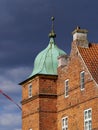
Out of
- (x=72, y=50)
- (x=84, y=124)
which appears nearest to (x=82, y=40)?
(x=72, y=50)

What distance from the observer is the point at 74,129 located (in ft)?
144

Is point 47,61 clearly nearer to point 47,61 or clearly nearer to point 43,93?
point 47,61

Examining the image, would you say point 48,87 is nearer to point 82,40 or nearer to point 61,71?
point 61,71

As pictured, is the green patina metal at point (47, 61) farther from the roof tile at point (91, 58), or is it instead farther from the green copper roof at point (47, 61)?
the roof tile at point (91, 58)

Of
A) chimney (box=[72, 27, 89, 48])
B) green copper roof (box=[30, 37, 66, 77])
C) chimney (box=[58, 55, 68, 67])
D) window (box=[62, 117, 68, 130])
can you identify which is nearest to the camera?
chimney (box=[72, 27, 89, 48])

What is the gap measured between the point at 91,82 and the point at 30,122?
33.6ft

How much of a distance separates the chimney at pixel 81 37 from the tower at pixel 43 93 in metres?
4.85

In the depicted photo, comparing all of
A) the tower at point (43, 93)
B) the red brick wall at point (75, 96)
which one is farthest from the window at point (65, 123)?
the tower at point (43, 93)

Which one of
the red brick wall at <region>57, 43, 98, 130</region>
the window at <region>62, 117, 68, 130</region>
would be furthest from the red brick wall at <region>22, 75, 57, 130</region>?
the window at <region>62, 117, 68, 130</region>

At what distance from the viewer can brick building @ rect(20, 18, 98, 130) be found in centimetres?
4204

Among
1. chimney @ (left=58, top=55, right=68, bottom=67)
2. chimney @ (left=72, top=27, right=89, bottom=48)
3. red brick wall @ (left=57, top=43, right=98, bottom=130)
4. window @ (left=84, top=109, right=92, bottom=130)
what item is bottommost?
window @ (left=84, top=109, right=92, bottom=130)

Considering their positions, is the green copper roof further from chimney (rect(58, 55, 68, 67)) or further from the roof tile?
the roof tile

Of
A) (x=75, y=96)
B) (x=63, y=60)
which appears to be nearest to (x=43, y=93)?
(x=63, y=60)

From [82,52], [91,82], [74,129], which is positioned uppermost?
[82,52]
